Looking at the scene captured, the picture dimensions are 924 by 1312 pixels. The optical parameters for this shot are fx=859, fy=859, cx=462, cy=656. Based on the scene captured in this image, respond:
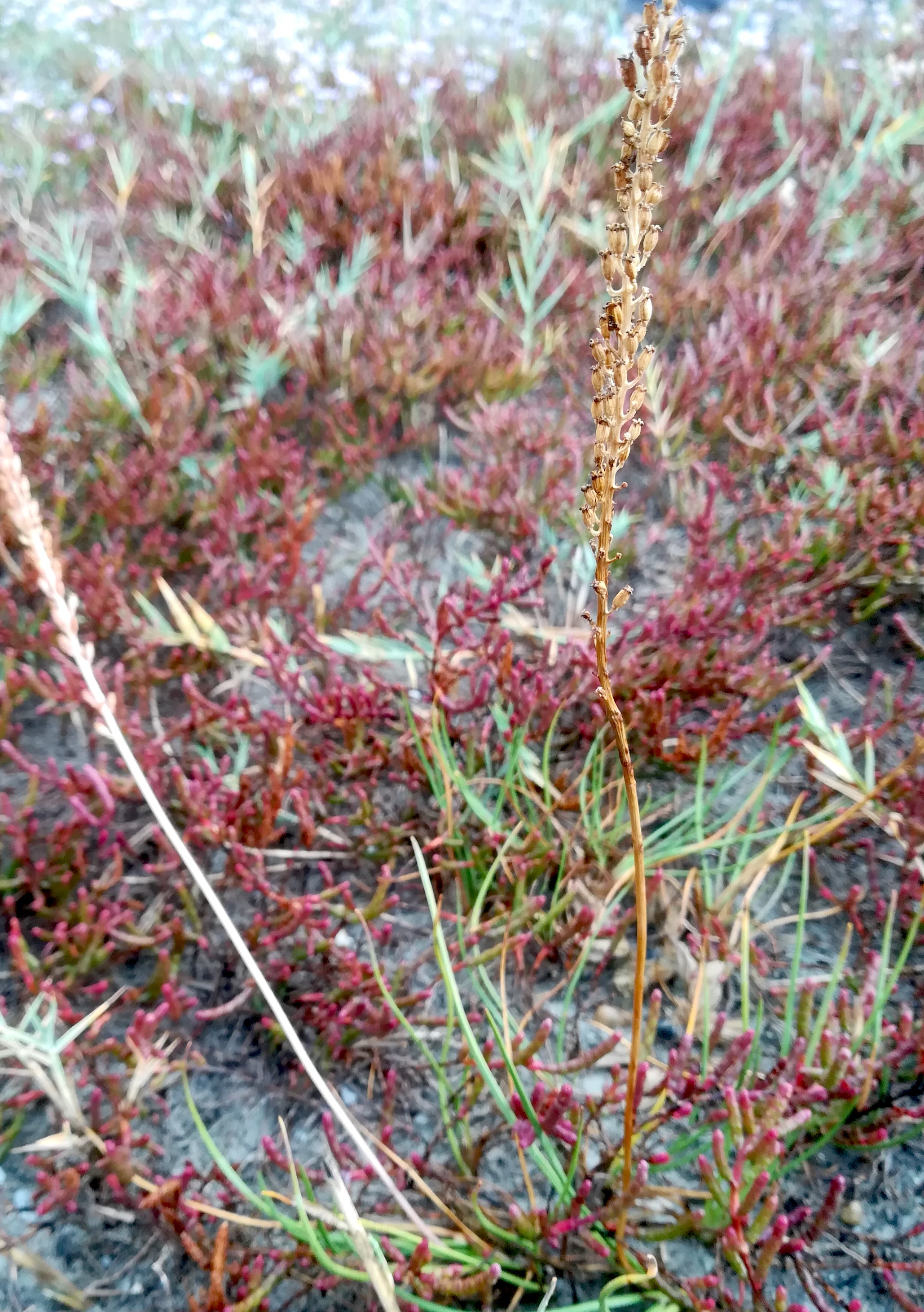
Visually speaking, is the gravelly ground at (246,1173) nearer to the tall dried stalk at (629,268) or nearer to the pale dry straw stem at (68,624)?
the pale dry straw stem at (68,624)

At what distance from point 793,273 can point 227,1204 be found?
3.56 meters

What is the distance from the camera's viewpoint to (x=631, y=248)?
0.68 meters

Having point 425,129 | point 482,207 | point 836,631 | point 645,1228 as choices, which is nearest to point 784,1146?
point 645,1228

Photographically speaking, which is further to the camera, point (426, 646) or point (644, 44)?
point (426, 646)

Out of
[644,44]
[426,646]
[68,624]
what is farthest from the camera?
[426,646]

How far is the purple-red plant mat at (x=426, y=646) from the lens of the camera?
1.45 metres

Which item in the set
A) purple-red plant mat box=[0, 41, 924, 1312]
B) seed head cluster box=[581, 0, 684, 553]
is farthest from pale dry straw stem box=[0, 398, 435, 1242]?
seed head cluster box=[581, 0, 684, 553]

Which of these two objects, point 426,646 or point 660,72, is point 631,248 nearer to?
point 660,72

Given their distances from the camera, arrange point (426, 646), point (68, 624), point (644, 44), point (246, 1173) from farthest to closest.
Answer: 1. point (426, 646)
2. point (246, 1173)
3. point (68, 624)
4. point (644, 44)

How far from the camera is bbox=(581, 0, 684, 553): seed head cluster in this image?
64 centimetres

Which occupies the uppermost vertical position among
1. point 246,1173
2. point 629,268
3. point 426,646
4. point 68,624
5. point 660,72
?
point 660,72

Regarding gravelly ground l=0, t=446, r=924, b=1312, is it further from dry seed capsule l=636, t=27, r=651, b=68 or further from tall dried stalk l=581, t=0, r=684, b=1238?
dry seed capsule l=636, t=27, r=651, b=68

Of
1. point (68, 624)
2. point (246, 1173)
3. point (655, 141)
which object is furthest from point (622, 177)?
point (246, 1173)

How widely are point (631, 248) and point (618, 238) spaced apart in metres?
0.01
